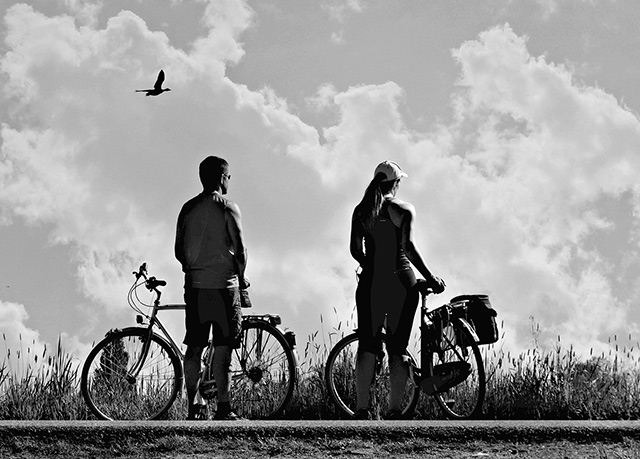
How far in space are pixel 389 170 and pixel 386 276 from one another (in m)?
1.00

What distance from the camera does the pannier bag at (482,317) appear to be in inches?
360

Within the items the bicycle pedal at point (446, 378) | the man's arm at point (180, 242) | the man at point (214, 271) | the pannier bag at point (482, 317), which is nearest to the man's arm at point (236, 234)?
the man at point (214, 271)

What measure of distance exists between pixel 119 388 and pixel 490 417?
390 cm

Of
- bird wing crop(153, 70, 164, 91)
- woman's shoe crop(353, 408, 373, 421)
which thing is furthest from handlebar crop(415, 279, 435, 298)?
bird wing crop(153, 70, 164, 91)

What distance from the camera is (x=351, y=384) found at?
9672 millimetres

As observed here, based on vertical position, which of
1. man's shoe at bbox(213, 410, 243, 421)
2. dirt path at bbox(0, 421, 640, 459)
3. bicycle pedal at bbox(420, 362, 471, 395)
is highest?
bicycle pedal at bbox(420, 362, 471, 395)

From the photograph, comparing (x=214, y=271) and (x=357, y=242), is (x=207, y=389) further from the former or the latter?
Result: (x=357, y=242)

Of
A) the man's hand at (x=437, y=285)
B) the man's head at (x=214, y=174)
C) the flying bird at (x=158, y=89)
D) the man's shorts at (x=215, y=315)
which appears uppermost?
the flying bird at (x=158, y=89)

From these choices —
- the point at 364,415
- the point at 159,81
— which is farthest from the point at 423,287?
the point at 159,81

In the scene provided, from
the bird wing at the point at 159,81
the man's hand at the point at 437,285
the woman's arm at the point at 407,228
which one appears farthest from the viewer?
the bird wing at the point at 159,81

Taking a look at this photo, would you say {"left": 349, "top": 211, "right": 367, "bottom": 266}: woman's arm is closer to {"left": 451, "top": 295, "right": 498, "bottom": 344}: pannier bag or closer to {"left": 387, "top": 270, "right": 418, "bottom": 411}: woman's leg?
{"left": 387, "top": 270, "right": 418, "bottom": 411}: woman's leg

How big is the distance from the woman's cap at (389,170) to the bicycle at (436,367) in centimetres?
106

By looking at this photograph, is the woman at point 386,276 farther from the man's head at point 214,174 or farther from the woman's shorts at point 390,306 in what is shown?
the man's head at point 214,174

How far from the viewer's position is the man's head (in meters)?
8.96
